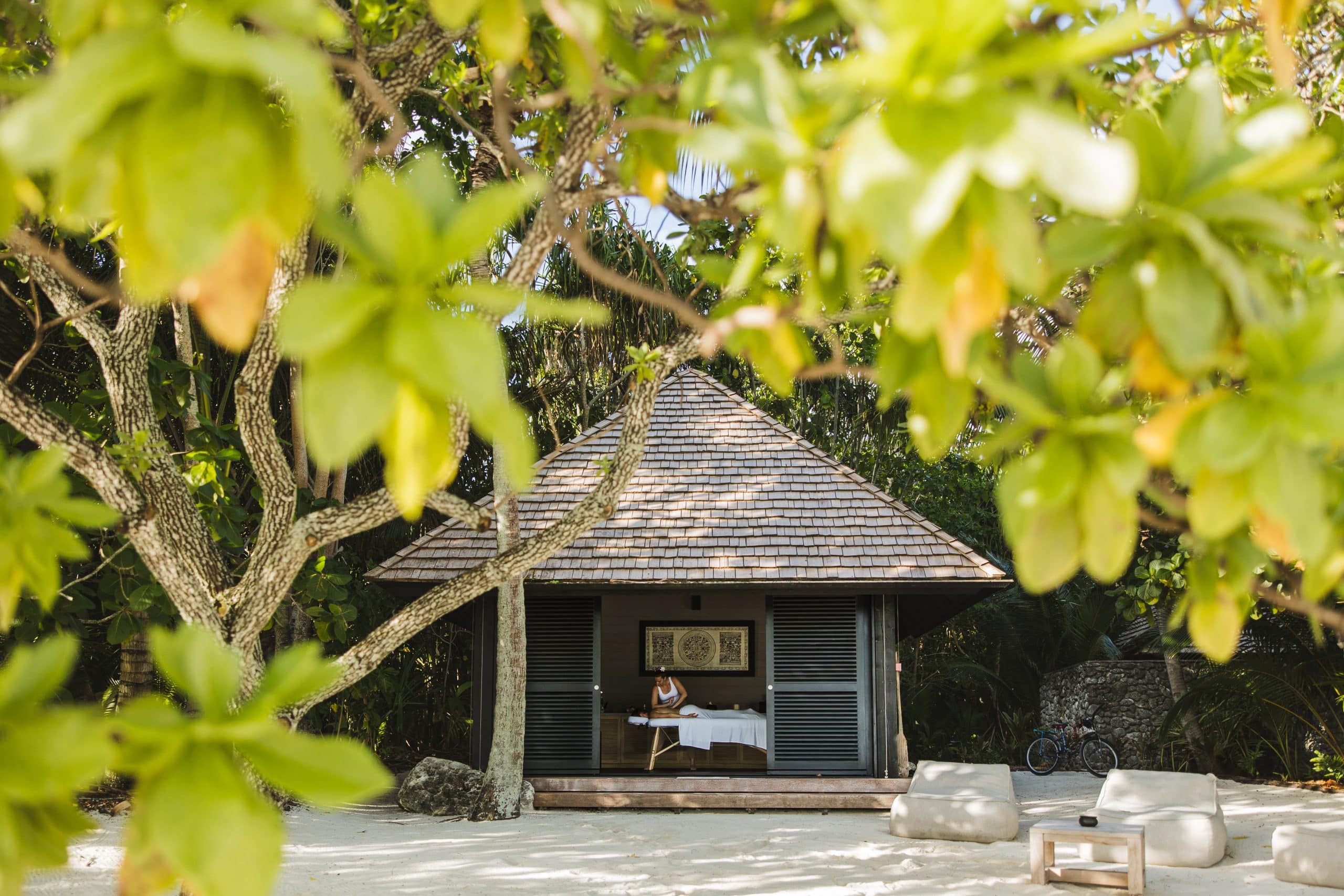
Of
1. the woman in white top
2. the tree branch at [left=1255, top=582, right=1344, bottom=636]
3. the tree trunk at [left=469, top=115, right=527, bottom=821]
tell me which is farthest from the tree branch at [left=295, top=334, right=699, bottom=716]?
the woman in white top

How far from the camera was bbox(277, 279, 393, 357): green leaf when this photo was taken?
800mm

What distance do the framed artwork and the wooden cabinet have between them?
106cm

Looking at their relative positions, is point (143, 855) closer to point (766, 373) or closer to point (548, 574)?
point (766, 373)

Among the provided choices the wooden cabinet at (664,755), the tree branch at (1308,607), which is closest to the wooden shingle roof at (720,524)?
the wooden cabinet at (664,755)

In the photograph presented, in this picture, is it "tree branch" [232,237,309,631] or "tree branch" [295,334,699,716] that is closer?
"tree branch" [232,237,309,631]

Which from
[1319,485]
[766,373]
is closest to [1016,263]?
[1319,485]

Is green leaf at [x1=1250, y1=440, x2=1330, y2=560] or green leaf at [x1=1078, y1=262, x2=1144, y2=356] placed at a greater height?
green leaf at [x1=1078, y1=262, x2=1144, y2=356]

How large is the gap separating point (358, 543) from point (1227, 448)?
41.8ft

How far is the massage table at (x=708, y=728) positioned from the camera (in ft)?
32.6

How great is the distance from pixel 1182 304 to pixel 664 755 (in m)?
11.3

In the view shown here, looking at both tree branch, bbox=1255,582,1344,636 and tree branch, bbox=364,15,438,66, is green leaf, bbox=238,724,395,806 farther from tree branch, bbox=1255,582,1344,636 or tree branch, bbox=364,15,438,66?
tree branch, bbox=364,15,438,66

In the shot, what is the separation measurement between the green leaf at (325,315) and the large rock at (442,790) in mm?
8799

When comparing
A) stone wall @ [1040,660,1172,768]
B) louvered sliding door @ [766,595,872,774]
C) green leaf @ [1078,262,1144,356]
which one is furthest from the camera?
stone wall @ [1040,660,1172,768]

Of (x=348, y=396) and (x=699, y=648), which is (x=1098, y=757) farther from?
(x=348, y=396)
